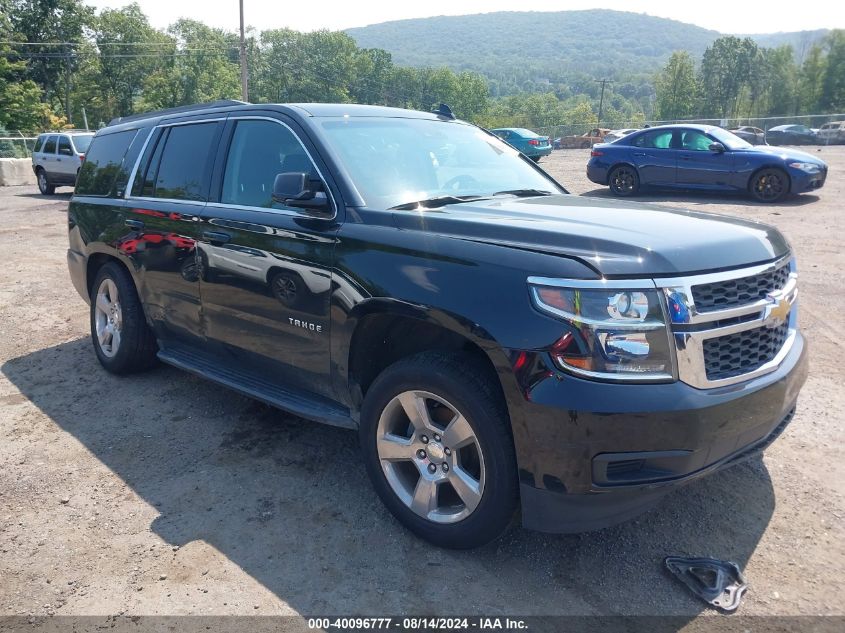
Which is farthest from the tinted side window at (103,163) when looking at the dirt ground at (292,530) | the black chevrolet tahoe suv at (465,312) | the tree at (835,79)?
the tree at (835,79)

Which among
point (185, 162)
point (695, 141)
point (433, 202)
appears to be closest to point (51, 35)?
point (695, 141)

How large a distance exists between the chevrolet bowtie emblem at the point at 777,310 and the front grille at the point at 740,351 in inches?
1.6

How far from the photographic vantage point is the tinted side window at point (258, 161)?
3.81m

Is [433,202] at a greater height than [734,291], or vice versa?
[433,202]

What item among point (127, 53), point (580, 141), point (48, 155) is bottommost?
point (580, 141)

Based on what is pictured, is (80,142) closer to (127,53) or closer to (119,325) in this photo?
(119,325)

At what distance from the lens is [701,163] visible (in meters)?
14.0

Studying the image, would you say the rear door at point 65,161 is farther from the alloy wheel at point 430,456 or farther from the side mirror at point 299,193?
the alloy wheel at point 430,456

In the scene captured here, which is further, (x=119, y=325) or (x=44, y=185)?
(x=44, y=185)

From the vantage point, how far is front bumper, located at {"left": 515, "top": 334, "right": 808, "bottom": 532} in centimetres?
249

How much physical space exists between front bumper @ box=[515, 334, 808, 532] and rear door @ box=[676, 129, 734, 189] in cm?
1231

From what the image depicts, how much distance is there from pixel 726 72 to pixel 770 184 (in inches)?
4673

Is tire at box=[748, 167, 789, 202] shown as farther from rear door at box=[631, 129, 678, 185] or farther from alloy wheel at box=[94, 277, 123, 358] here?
alloy wheel at box=[94, 277, 123, 358]

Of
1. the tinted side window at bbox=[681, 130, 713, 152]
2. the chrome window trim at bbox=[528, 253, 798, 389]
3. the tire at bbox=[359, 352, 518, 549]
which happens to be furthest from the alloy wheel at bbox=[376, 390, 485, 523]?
the tinted side window at bbox=[681, 130, 713, 152]
